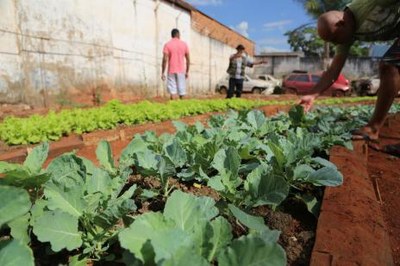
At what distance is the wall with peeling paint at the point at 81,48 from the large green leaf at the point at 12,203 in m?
7.79

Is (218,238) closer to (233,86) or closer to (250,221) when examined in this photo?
(250,221)

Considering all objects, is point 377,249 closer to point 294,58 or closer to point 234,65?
point 234,65

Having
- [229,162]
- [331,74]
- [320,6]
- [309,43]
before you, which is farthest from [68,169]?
[309,43]

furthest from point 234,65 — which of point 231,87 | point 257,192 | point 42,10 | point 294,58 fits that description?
point 294,58

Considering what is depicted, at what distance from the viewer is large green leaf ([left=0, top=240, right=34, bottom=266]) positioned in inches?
30.1

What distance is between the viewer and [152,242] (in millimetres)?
786

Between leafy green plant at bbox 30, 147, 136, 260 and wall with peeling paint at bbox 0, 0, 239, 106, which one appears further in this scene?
wall with peeling paint at bbox 0, 0, 239, 106

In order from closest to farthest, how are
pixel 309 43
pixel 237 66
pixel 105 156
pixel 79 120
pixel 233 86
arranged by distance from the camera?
pixel 105 156 < pixel 79 120 < pixel 237 66 < pixel 233 86 < pixel 309 43

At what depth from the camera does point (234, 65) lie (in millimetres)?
11297

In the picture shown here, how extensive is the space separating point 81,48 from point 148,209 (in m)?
9.88

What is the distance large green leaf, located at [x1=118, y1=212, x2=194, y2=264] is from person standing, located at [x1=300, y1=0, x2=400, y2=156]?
98.4 inches

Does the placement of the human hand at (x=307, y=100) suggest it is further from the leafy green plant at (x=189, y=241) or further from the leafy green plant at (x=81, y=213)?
the leafy green plant at (x=189, y=241)

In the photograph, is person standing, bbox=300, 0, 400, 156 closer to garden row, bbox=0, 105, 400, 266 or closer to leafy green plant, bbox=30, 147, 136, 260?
garden row, bbox=0, 105, 400, 266

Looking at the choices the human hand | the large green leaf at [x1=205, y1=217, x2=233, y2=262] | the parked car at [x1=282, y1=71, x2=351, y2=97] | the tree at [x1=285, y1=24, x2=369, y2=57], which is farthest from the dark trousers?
the tree at [x1=285, y1=24, x2=369, y2=57]
